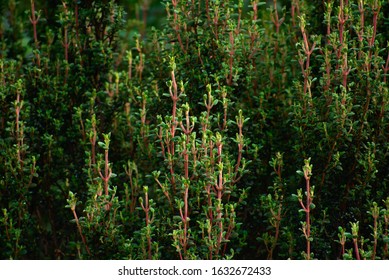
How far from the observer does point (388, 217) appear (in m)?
3.28

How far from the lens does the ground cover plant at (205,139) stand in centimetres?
345

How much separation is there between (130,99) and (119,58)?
0.98 meters

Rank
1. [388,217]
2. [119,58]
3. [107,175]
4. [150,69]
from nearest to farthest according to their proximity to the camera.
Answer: [388,217] < [107,175] < [150,69] < [119,58]

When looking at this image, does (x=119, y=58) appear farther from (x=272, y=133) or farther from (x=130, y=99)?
(x=272, y=133)

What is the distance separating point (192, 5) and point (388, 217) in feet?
5.52

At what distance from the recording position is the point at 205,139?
333 cm

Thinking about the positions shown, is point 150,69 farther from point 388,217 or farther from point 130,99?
point 388,217

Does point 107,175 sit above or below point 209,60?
below

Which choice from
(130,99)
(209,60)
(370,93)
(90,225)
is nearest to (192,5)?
(209,60)

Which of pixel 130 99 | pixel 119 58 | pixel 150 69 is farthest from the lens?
pixel 119 58

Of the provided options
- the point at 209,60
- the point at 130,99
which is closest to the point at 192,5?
the point at 209,60

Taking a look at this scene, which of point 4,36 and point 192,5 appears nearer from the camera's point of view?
point 192,5

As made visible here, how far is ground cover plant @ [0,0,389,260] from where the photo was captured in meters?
3.45
